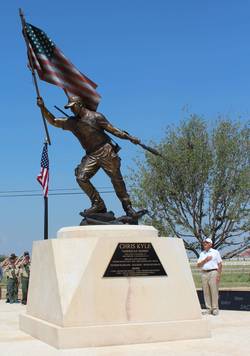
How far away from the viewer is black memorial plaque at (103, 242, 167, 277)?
8.15 meters

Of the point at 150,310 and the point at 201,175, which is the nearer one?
the point at 150,310

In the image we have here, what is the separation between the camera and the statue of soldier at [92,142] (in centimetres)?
955

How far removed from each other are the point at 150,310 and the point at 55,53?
16.6 ft

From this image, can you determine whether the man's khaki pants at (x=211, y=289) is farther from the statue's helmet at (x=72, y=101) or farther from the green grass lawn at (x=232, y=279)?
the green grass lawn at (x=232, y=279)

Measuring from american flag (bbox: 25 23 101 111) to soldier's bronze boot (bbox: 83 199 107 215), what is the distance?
1691 millimetres

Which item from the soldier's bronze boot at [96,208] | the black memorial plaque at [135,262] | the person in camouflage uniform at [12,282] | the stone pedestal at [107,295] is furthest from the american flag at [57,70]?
the person in camouflage uniform at [12,282]

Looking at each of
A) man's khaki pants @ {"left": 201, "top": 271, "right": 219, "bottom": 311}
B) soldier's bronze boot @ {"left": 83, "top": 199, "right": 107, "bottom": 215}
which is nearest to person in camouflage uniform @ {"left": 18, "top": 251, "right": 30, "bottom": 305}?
man's khaki pants @ {"left": 201, "top": 271, "right": 219, "bottom": 311}

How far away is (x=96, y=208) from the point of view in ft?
31.5

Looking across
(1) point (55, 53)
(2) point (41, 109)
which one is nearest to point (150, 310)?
(2) point (41, 109)

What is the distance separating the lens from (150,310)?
8.09 metres

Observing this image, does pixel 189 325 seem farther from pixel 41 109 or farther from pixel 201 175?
pixel 201 175

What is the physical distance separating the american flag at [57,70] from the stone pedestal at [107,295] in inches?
107

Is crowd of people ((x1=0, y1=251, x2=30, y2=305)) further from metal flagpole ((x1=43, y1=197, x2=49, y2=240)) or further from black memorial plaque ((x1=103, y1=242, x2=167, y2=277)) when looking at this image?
black memorial plaque ((x1=103, y1=242, x2=167, y2=277))

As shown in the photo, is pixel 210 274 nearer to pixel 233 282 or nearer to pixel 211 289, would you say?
pixel 211 289
